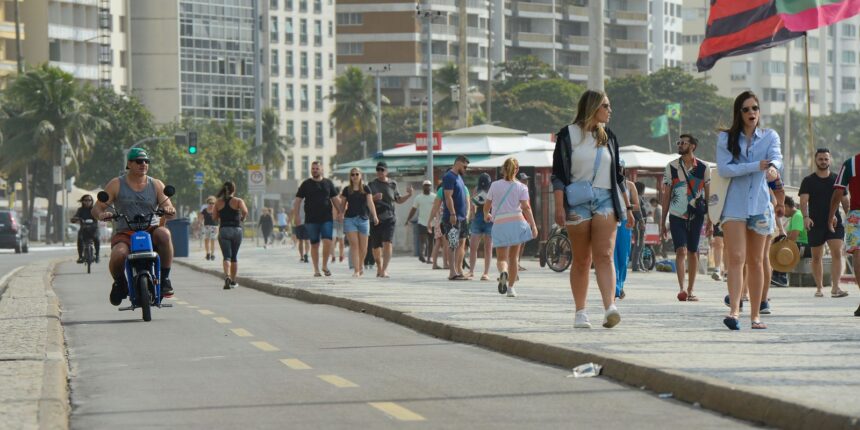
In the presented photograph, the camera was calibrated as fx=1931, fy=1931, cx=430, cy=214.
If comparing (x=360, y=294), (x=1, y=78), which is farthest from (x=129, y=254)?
(x=1, y=78)

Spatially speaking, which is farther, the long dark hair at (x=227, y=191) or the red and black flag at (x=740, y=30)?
the red and black flag at (x=740, y=30)

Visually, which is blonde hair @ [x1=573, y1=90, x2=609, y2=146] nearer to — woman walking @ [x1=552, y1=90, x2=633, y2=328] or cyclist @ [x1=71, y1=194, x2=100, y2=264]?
woman walking @ [x1=552, y1=90, x2=633, y2=328]

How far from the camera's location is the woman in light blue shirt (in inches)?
598

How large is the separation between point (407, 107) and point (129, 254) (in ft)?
454

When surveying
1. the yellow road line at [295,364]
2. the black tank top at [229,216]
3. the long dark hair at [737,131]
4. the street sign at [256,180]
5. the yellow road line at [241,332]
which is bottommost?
the yellow road line at [295,364]

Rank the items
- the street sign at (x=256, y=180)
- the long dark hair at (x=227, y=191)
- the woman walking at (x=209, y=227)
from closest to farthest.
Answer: the long dark hair at (x=227, y=191) → the woman walking at (x=209, y=227) → the street sign at (x=256, y=180)

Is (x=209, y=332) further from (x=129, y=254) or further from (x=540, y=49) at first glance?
(x=540, y=49)

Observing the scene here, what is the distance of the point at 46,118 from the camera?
106 m

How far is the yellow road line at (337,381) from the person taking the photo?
11.8 metres

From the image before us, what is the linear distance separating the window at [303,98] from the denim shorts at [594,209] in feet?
505

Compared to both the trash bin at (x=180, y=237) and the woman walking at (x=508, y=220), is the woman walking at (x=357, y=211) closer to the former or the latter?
the woman walking at (x=508, y=220)

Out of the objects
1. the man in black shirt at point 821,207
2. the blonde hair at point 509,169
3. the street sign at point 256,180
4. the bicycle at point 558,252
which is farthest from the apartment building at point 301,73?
the man in black shirt at point 821,207

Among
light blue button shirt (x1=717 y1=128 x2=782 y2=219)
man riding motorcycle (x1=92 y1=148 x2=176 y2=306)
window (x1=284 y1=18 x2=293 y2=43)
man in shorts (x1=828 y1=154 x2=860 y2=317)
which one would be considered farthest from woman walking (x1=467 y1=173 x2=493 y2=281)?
window (x1=284 y1=18 x2=293 y2=43)

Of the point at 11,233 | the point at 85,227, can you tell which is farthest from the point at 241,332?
the point at 11,233
